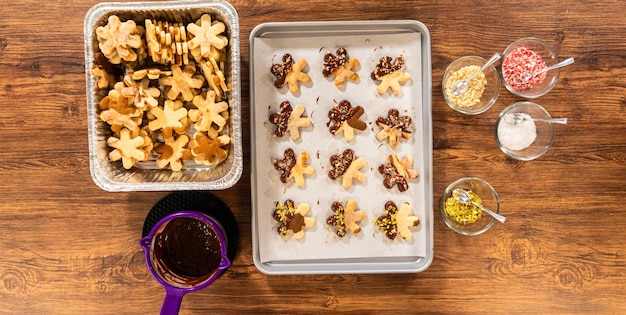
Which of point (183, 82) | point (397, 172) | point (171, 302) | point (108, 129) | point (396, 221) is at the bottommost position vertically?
point (171, 302)

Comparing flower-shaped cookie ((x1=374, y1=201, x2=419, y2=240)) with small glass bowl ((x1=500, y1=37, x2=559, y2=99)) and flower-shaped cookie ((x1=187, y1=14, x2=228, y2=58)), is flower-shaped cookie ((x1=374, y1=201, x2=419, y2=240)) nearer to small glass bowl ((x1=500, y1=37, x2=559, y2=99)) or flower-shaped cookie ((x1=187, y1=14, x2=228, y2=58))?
small glass bowl ((x1=500, y1=37, x2=559, y2=99))

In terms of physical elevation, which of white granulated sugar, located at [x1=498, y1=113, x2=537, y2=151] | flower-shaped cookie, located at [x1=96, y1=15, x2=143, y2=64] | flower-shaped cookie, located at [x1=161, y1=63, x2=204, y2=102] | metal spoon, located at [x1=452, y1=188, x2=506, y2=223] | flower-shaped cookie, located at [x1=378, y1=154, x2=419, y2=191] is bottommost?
metal spoon, located at [x1=452, y1=188, x2=506, y2=223]

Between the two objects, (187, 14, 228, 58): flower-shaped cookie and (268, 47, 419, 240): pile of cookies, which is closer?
(187, 14, 228, 58): flower-shaped cookie

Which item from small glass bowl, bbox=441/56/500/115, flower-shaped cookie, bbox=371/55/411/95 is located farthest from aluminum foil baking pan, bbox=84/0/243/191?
small glass bowl, bbox=441/56/500/115

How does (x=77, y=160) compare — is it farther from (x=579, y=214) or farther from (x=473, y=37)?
(x=579, y=214)

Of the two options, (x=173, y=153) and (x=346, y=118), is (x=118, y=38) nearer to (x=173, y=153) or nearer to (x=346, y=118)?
(x=173, y=153)

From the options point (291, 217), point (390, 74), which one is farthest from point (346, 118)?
point (291, 217)

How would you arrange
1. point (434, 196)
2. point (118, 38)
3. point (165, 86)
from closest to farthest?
point (118, 38) → point (165, 86) → point (434, 196)
